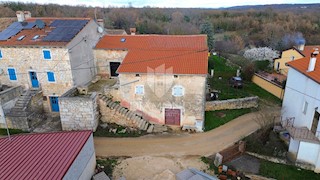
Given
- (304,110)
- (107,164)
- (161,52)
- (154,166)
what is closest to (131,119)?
(107,164)

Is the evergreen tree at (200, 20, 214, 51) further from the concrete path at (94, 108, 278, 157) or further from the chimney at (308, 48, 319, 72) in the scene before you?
the chimney at (308, 48, 319, 72)

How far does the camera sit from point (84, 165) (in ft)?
46.6

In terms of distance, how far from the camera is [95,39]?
26969 mm

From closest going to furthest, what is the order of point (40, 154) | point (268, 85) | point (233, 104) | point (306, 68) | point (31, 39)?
point (40, 154) < point (306, 68) < point (31, 39) < point (233, 104) < point (268, 85)

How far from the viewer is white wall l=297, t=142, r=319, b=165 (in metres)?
16.9

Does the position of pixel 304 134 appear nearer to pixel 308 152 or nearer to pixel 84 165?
pixel 308 152

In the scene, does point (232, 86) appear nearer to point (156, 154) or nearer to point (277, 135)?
point (277, 135)

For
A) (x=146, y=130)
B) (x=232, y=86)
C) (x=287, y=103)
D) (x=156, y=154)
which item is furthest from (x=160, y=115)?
(x=232, y=86)

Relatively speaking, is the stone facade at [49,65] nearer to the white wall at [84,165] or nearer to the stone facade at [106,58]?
the stone facade at [106,58]

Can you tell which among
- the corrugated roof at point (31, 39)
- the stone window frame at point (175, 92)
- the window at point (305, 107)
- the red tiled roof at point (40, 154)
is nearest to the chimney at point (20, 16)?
the corrugated roof at point (31, 39)

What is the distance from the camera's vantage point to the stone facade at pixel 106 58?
26.0 m

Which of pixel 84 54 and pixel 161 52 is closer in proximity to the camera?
pixel 161 52

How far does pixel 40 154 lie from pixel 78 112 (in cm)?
800

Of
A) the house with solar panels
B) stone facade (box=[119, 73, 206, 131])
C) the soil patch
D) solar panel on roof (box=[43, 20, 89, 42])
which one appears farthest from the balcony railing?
solar panel on roof (box=[43, 20, 89, 42])
